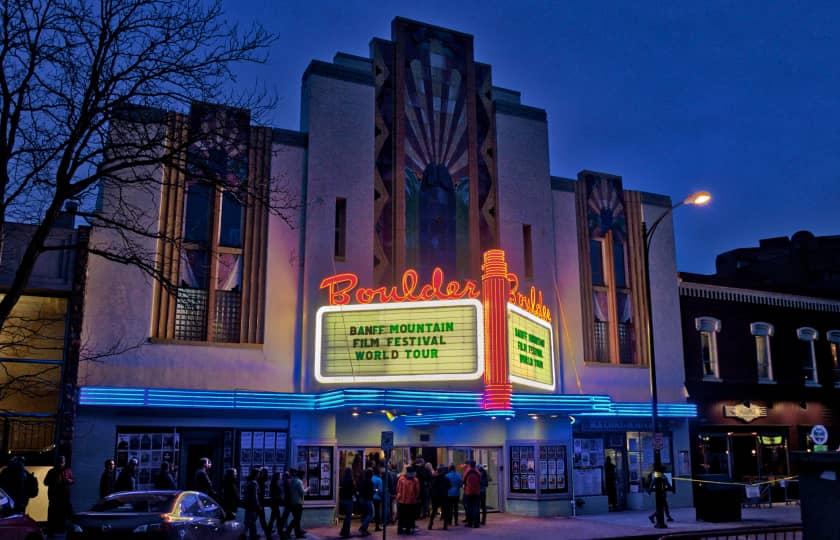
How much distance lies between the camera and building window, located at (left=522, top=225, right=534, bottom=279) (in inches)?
1109

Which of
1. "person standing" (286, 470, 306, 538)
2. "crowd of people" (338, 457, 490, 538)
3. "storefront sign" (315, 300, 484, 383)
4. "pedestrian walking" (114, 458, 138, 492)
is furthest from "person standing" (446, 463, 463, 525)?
"pedestrian walking" (114, 458, 138, 492)

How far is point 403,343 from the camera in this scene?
23.2 m

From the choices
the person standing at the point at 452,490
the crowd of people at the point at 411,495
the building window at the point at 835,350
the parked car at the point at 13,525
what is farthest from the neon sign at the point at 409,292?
the building window at the point at 835,350

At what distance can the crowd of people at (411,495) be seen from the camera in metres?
21.8

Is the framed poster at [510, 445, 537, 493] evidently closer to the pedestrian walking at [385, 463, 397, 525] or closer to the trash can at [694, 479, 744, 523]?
the pedestrian walking at [385, 463, 397, 525]

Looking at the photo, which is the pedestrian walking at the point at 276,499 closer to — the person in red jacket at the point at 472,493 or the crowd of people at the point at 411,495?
the crowd of people at the point at 411,495

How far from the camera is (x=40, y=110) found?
50.3 ft

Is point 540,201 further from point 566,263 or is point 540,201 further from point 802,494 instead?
point 802,494

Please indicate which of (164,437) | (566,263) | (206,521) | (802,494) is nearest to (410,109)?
(566,263)

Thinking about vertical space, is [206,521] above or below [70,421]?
below

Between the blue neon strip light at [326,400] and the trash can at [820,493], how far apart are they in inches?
462

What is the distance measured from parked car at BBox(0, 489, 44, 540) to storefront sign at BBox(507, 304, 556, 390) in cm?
1271

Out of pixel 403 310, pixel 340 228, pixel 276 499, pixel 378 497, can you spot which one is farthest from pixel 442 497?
pixel 340 228

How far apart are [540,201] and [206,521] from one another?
1723cm
